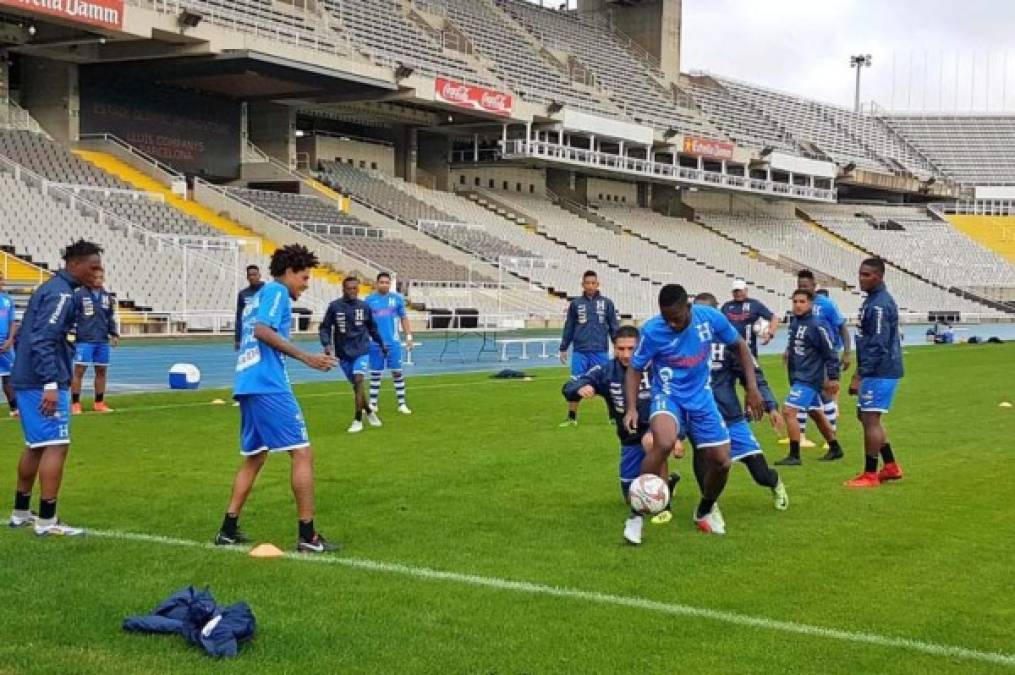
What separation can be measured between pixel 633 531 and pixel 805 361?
Result: 16.6 ft

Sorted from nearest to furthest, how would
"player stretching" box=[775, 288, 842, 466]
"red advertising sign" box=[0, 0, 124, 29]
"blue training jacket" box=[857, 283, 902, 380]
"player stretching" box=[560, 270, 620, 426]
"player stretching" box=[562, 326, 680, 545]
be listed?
"player stretching" box=[562, 326, 680, 545] < "blue training jacket" box=[857, 283, 902, 380] < "player stretching" box=[775, 288, 842, 466] < "player stretching" box=[560, 270, 620, 426] < "red advertising sign" box=[0, 0, 124, 29]

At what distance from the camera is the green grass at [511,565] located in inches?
212

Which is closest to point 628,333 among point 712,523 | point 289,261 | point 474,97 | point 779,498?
point 712,523

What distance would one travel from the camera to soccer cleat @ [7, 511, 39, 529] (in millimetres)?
8133

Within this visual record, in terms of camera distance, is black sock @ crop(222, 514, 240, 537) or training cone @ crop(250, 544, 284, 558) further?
black sock @ crop(222, 514, 240, 537)

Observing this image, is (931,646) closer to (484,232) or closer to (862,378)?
(862,378)

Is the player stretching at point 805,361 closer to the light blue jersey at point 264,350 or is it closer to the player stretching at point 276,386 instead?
the player stretching at point 276,386

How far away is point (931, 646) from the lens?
18.1ft

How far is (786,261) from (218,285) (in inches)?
1592

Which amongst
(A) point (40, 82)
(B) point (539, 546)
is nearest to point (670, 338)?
(B) point (539, 546)

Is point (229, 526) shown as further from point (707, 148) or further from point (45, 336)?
point (707, 148)

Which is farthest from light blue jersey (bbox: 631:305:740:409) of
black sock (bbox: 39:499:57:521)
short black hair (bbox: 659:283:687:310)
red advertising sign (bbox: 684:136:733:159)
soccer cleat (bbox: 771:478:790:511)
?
red advertising sign (bbox: 684:136:733:159)

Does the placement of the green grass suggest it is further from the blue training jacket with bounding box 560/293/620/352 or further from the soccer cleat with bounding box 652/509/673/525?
the blue training jacket with bounding box 560/293/620/352

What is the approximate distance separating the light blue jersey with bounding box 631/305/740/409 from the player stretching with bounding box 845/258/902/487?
2.82 meters
